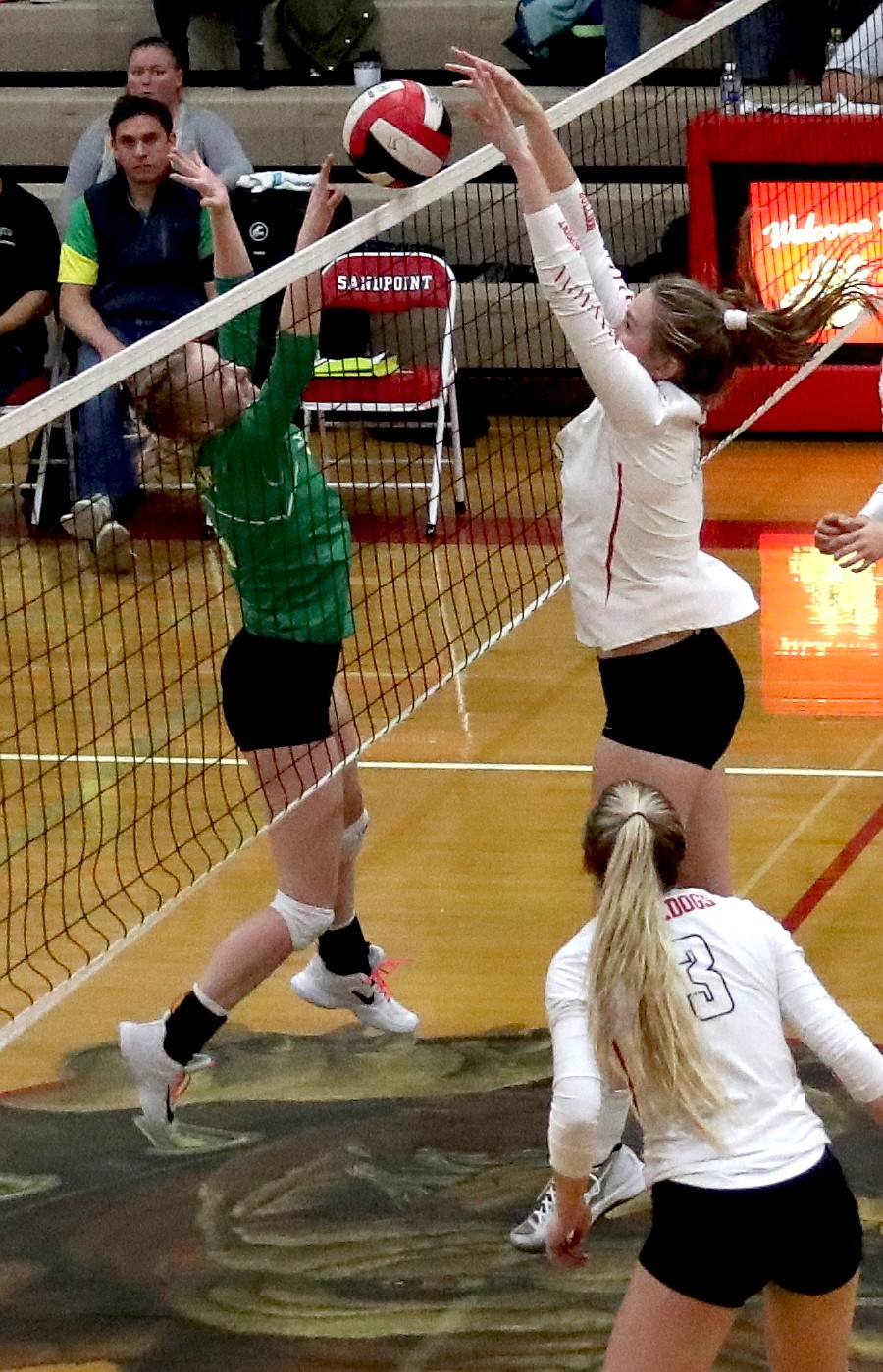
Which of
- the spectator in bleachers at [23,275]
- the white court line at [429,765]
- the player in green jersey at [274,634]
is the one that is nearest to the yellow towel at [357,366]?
the spectator in bleachers at [23,275]

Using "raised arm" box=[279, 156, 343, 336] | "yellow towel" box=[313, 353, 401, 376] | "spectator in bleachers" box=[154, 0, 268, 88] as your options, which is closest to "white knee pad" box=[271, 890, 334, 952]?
"raised arm" box=[279, 156, 343, 336]

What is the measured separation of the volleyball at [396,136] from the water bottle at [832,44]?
21.4ft

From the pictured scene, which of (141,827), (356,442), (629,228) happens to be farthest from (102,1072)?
(629,228)

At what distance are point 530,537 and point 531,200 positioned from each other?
17.5 feet

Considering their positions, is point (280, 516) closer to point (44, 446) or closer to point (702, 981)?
point (702, 981)

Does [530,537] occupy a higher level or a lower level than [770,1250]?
lower

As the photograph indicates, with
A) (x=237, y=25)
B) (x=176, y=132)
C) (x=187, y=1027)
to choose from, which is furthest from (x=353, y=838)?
(x=237, y=25)

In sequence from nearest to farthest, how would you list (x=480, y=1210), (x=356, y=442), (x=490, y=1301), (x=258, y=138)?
(x=490, y=1301) → (x=480, y=1210) → (x=356, y=442) → (x=258, y=138)

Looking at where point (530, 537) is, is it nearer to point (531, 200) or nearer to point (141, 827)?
point (141, 827)

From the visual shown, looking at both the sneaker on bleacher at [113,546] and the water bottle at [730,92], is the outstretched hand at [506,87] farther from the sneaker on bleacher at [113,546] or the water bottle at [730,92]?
the water bottle at [730,92]

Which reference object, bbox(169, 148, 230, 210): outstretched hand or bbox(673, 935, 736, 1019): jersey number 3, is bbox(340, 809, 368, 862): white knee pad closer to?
bbox(169, 148, 230, 210): outstretched hand

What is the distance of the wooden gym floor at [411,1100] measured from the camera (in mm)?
3893

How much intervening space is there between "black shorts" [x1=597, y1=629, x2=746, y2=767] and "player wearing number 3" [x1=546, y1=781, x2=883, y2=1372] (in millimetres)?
904

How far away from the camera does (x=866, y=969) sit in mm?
5246
